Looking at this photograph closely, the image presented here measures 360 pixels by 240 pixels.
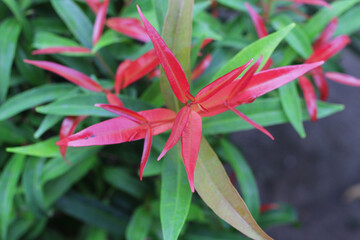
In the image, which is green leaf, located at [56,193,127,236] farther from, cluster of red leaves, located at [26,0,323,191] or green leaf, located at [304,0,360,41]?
green leaf, located at [304,0,360,41]

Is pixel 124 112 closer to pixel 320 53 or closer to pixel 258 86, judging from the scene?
pixel 258 86

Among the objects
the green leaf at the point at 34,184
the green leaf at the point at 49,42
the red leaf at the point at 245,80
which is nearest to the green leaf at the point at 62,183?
the green leaf at the point at 34,184

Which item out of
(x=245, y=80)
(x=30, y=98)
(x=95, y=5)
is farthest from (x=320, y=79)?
(x=30, y=98)

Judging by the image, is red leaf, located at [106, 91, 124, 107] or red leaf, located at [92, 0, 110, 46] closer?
red leaf, located at [106, 91, 124, 107]

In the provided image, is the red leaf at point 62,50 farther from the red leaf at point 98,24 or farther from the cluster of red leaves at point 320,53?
the cluster of red leaves at point 320,53

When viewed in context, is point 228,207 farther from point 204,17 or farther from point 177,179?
point 204,17

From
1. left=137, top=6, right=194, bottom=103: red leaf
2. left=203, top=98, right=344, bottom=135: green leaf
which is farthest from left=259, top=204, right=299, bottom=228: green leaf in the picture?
left=137, top=6, right=194, bottom=103: red leaf
